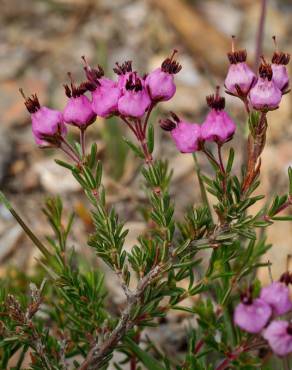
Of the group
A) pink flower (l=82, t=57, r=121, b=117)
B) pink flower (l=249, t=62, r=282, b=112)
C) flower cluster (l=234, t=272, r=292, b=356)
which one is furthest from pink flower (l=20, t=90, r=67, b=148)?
flower cluster (l=234, t=272, r=292, b=356)

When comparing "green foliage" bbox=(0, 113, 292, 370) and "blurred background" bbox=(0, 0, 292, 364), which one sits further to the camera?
"blurred background" bbox=(0, 0, 292, 364)

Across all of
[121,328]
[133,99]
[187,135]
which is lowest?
[121,328]

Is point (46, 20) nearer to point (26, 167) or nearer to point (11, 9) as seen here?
point (11, 9)

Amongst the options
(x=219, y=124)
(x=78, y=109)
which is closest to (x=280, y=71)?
(x=219, y=124)

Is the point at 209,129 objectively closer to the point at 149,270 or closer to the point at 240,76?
the point at 240,76

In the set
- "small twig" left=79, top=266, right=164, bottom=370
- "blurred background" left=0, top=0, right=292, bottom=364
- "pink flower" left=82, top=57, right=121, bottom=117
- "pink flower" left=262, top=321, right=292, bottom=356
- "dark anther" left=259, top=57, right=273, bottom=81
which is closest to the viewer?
"pink flower" left=262, top=321, right=292, bottom=356

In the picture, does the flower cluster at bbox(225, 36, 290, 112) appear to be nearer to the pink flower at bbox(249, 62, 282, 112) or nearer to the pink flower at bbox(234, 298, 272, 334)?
the pink flower at bbox(249, 62, 282, 112)
